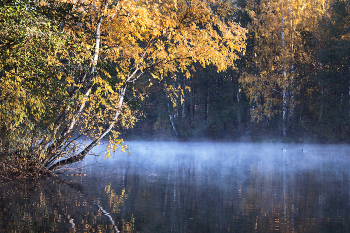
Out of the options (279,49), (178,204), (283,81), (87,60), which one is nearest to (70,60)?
(87,60)

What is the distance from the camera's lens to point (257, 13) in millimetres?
47062

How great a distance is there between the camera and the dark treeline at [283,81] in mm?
40562

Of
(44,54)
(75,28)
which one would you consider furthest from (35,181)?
(75,28)

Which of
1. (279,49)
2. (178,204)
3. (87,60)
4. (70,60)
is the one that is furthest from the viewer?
(279,49)

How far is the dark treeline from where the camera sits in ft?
133

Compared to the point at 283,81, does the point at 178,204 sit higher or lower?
lower

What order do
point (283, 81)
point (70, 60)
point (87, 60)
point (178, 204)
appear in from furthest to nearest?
Answer: point (283, 81)
point (87, 60)
point (70, 60)
point (178, 204)

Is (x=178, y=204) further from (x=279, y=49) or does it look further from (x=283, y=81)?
(x=279, y=49)

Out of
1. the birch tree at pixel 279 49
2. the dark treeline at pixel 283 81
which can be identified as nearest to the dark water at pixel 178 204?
the dark treeline at pixel 283 81

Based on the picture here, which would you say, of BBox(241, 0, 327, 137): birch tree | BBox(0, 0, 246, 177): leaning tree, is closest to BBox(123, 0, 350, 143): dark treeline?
Result: BBox(241, 0, 327, 137): birch tree

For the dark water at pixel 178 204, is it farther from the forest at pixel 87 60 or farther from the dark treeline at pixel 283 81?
the dark treeline at pixel 283 81

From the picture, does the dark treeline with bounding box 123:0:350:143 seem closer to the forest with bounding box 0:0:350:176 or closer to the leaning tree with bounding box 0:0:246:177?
the forest with bounding box 0:0:350:176

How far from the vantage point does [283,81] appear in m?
44.8

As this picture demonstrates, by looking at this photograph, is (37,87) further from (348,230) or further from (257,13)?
(257,13)
